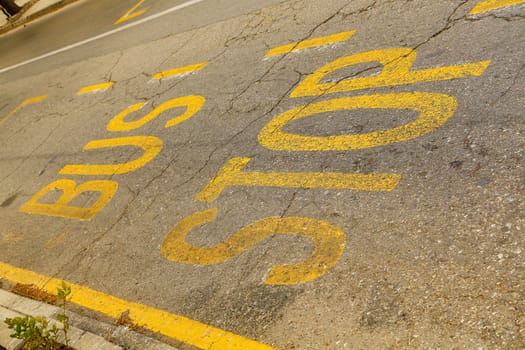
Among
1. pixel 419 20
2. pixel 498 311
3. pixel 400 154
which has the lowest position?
pixel 498 311

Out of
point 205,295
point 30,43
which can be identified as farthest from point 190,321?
point 30,43

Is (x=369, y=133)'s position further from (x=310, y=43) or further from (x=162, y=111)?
(x=162, y=111)

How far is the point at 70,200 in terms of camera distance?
17.9ft

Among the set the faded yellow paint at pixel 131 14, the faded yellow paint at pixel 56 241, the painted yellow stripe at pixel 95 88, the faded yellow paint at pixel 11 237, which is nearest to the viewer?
the faded yellow paint at pixel 56 241

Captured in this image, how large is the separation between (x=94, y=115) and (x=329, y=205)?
492 cm

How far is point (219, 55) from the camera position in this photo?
688cm

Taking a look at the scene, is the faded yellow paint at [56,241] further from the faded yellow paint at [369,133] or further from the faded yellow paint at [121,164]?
the faded yellow paint at [369,133]

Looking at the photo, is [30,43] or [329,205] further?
[30,43]

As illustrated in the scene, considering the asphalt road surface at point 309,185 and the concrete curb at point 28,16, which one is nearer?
the asphalt road surface at point 309,185

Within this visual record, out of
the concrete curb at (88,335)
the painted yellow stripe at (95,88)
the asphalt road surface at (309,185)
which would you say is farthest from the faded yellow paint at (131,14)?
the concrete curb at (88,335)

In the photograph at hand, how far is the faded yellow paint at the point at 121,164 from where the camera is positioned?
17.9 feet

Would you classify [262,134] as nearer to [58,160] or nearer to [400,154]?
[400,154]

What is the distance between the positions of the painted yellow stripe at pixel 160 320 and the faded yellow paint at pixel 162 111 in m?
2.37

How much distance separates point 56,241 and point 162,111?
85.3 inches
